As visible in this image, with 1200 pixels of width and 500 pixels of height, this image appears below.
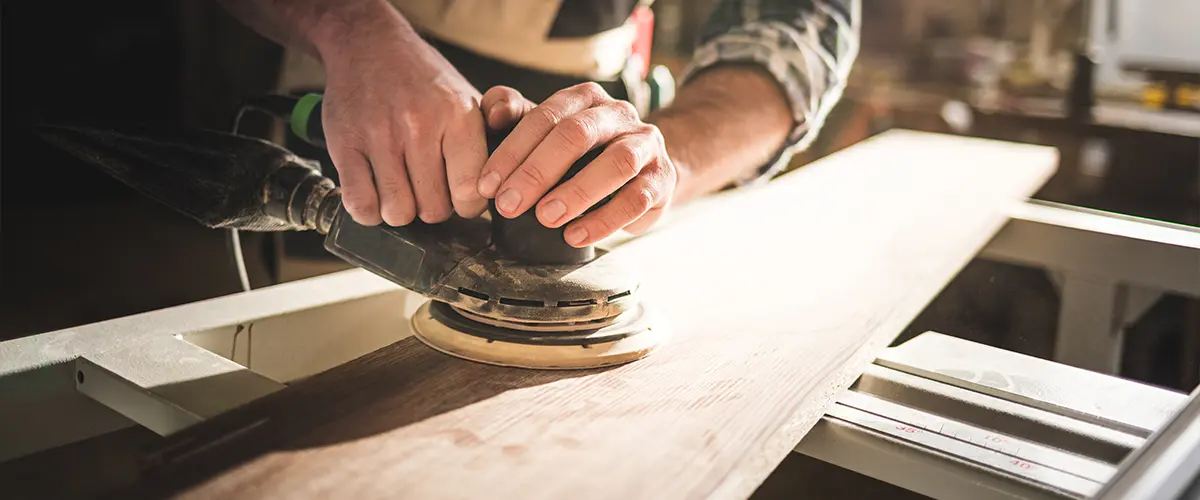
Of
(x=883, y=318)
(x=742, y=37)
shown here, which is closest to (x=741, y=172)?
(x=742, y=37)

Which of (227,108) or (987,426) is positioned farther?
(227,108)

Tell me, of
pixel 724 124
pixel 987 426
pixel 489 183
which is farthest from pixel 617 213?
pixel 724 124

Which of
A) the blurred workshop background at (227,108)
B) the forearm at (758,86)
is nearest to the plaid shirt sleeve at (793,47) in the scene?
the forearm at (758,86)

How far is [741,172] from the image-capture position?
1.41 meters

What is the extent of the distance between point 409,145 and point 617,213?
0.18 meters

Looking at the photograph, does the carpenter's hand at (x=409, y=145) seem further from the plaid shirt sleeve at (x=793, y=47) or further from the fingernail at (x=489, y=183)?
the plaid shirt sleeve at (x=793, y=47)

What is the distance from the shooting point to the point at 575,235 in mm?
790

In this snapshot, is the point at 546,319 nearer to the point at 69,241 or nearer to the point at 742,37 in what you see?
the point at 742,37

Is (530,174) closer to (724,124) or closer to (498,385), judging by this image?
(498,385)

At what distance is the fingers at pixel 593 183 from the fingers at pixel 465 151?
0.20ft

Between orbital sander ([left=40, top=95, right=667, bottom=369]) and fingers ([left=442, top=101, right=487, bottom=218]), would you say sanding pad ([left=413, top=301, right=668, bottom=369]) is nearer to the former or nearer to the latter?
orbital sander ([left=40, top=95, right=667, bottom=369])

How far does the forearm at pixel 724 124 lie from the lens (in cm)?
128

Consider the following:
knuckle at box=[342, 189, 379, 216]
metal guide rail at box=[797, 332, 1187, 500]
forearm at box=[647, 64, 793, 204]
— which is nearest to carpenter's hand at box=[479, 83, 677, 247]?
knuckle at box=[342, 189, 379, 216]

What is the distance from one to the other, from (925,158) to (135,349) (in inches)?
55.0
